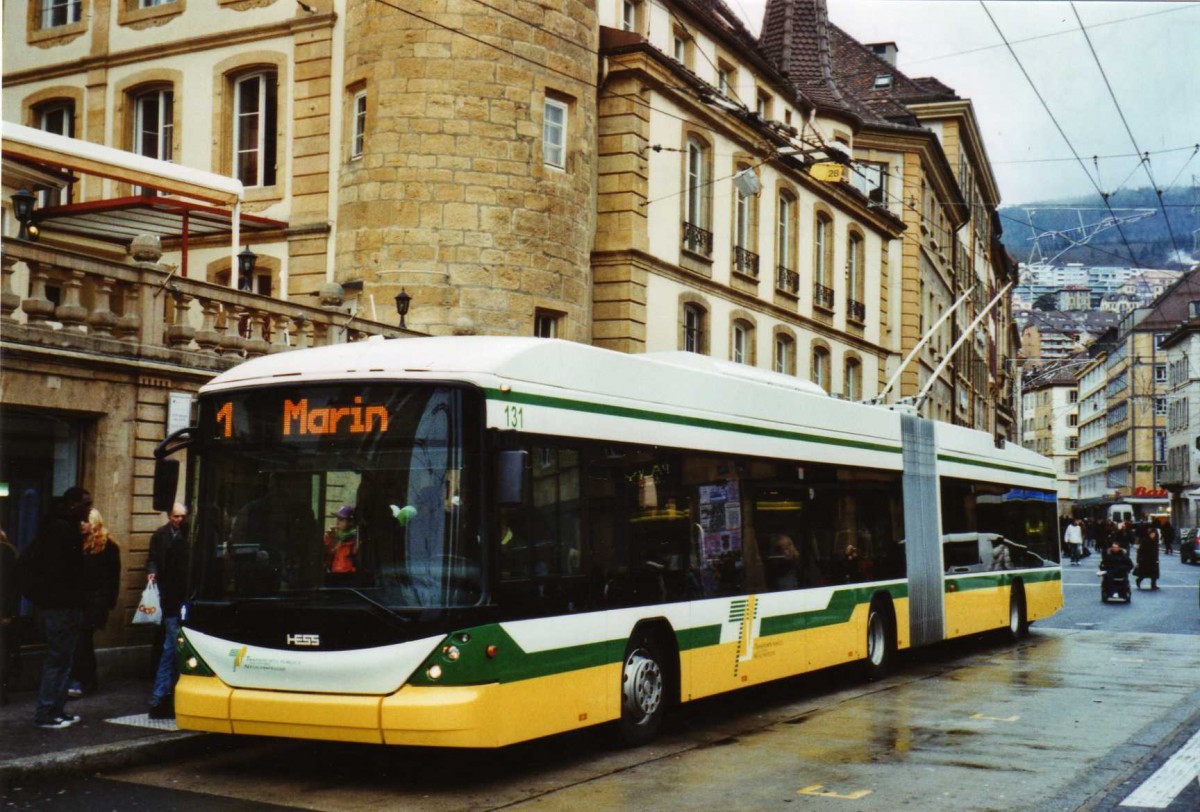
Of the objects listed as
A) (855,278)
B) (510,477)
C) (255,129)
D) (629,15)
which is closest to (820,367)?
(855,278)

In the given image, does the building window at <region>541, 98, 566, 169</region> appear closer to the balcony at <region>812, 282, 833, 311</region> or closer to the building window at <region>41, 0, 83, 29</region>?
the building window at <region>41, 0, 83, 29</region>

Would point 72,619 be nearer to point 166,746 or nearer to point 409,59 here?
point 166,746

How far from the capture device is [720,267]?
95.6 ft

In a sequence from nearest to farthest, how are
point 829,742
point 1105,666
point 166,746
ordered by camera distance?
point 166,746 < point 829,742 < point 1105,666

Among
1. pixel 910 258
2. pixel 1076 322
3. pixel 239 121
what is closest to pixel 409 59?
pixel 239 121

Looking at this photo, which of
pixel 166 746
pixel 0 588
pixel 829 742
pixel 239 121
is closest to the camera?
pixel 166 746

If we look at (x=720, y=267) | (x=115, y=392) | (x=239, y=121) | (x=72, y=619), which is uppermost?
(x=239, y=121)

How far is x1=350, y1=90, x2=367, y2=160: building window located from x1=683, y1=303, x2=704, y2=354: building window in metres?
7.32

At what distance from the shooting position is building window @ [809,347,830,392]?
115 ft

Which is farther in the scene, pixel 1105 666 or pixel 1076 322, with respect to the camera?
pixel 1076 322

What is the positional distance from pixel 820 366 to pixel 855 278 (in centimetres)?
377

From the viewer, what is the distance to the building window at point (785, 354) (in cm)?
3275

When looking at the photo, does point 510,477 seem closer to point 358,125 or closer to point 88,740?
point 88,740

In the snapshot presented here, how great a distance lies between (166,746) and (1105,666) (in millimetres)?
Answer: 11093
